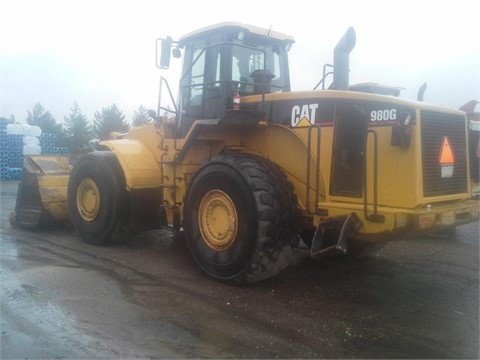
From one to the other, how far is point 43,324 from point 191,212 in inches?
82.3

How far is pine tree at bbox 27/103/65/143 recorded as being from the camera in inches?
1880

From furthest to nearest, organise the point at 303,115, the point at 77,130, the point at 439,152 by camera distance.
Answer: the point at 77,130, the point at 303,115, the point at 439,152

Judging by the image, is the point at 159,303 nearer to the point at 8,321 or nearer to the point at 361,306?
the point at 8,321

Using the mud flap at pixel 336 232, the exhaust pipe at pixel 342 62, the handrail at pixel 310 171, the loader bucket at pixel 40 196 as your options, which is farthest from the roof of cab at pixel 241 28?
the loader bucket at pixel 40 196

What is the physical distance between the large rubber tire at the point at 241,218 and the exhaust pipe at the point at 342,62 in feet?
4.18

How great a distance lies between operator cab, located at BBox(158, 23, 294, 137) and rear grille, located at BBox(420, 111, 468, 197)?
77.8 inches

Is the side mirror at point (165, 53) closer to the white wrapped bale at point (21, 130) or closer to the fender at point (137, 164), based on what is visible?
the fender at point (137, 164)

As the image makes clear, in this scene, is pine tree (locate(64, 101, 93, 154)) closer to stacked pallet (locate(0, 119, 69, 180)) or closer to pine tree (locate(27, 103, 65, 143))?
pine tree (locate(27, 103, 65, 143))

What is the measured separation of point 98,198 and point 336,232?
12.4 feet

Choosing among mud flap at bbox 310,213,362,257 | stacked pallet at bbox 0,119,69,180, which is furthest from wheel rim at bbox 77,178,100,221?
stacked pallet at bbox 0,119,69,180

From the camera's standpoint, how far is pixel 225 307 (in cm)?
460

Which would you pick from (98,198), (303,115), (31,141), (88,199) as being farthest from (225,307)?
(31,141)

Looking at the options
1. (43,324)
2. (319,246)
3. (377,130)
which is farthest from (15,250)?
(377,130)

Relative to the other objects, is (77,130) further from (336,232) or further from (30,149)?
(336,232)
